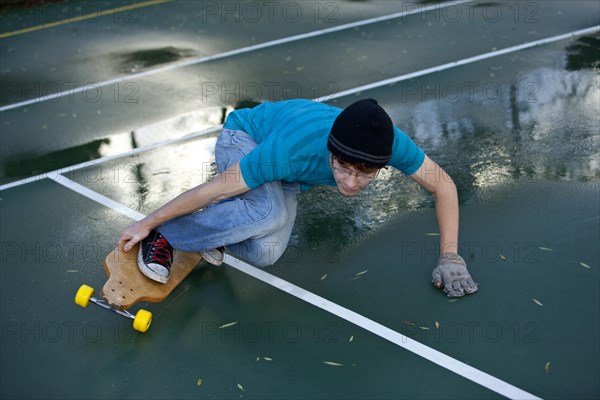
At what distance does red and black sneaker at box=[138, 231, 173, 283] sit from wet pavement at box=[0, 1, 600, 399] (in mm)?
264

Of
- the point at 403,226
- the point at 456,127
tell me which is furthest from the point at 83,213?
the point at 456,127

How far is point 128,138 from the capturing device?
7.66 m

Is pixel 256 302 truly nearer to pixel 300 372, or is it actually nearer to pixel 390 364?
pixel 300 372

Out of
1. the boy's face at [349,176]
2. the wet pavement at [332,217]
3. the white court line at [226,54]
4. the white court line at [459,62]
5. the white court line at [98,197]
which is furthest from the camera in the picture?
the white court line at [226,54]

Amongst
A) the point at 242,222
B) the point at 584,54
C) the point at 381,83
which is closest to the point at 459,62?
the point at 381,83

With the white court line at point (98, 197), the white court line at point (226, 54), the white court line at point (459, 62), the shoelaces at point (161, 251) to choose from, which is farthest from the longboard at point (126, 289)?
the white court line at point (226, 54)

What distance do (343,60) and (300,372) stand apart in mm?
5387

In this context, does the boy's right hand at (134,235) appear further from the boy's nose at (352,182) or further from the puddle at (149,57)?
the puddle at (149,57)

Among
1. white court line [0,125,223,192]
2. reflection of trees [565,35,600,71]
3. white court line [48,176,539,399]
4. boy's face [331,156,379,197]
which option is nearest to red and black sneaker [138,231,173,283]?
white court line [48,176,539,399]

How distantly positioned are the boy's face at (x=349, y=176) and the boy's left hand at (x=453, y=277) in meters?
1.06

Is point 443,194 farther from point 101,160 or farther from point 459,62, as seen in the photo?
point 459,62

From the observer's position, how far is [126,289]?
4.90 metres

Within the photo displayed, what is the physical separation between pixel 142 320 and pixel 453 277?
2068 mm

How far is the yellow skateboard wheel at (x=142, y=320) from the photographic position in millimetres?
4801
